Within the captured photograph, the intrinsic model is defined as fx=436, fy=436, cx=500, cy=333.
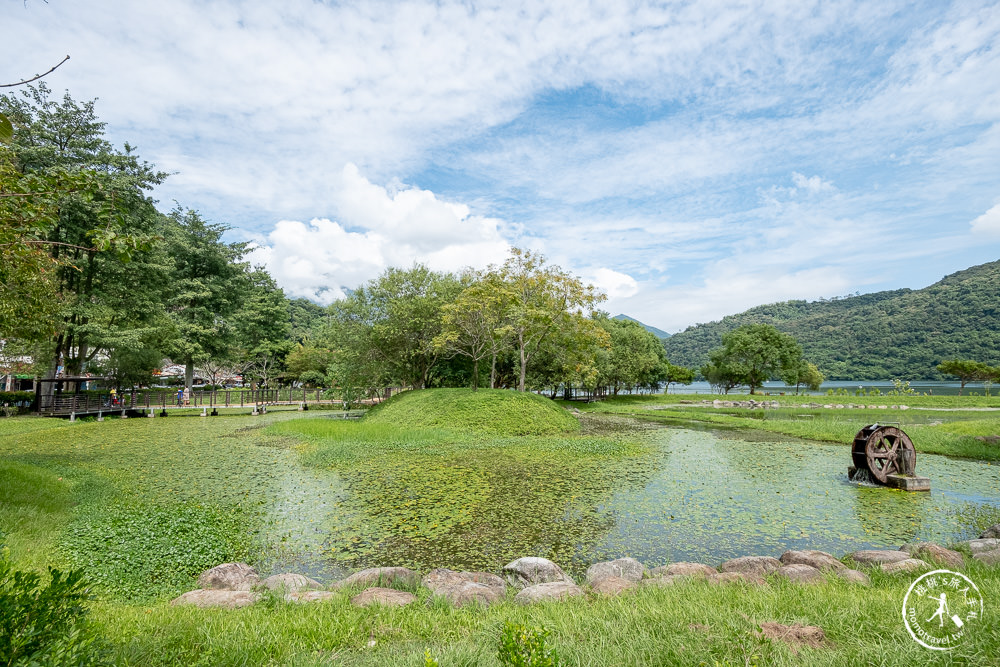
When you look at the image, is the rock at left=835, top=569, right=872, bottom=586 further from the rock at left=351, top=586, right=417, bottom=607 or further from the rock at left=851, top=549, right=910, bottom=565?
the rock at left=351, top=586, right=417, bottom=607

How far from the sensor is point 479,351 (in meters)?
30.3

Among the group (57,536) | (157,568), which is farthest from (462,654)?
(57,536)

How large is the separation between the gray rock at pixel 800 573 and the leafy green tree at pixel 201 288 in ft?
143

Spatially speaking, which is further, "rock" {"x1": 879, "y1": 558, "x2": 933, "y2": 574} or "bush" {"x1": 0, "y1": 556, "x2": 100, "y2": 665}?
"rock" {"x1": 879, "y1": 558, "x2": 933, "y2": 574}

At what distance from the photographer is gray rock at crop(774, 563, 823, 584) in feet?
19.0

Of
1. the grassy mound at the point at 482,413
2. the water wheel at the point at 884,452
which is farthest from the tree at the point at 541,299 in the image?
the water wheel at the point at 884,452

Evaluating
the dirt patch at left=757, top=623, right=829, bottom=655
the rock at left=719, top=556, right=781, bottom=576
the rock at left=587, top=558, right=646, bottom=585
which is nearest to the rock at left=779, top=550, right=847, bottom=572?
the rock at left=719, top=556, right=781, bottom=576

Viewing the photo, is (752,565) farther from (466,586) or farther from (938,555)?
(466,586)

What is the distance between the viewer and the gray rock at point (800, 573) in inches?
227

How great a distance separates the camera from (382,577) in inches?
233

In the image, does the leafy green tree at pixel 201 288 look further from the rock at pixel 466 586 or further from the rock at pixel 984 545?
the rock at pixel 984 545

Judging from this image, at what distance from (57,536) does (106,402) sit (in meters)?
29.1

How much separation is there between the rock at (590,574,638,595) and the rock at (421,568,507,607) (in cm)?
123

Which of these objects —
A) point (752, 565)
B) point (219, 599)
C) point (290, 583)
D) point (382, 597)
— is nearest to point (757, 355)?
point (752, 565)
